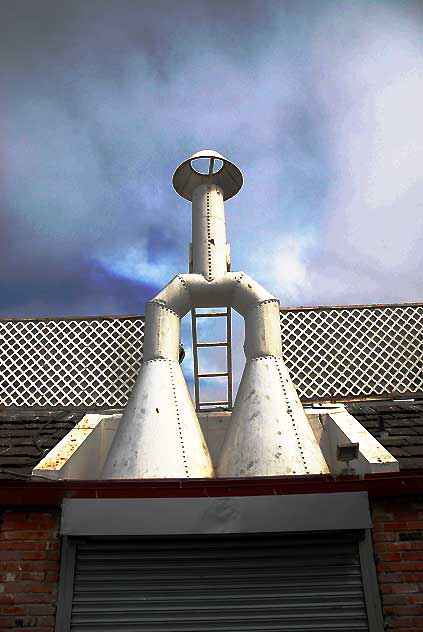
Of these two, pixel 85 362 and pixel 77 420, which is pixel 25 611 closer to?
pixel 77 420

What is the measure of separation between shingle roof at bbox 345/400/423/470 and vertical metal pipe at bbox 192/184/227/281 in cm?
267

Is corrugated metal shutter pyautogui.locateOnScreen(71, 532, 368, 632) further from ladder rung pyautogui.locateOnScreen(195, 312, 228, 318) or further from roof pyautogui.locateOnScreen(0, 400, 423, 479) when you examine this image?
ladder rung pyautogui.locateOnScreen(195, 312, 228, 318)

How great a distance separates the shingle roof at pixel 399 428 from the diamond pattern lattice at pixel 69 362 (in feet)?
11.9

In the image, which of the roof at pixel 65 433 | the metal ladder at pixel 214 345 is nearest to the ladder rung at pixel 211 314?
the metal ladder at pixel 214 345

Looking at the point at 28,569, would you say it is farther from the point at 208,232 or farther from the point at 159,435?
the point at 208,232

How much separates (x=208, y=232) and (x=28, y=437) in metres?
3.64

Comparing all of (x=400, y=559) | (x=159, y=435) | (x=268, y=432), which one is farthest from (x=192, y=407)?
(x=400, y=559)

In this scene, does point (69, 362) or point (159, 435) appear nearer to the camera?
point (159, 435)

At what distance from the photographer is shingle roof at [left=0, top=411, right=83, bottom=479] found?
4.38 meters

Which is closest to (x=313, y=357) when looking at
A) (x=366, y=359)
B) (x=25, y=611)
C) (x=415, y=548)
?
(x=366, y=359)

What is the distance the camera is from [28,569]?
10.8 ft

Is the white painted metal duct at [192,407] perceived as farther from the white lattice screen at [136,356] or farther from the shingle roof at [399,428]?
the white lattice screen at [136,356]

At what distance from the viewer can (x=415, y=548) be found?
11.0ft

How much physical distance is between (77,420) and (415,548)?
4056mm
